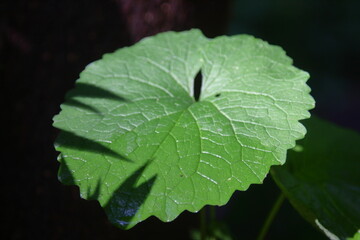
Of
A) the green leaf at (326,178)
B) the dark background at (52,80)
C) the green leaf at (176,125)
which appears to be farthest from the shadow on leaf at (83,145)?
the dark background at (52,80)

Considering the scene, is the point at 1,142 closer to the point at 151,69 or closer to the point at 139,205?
the point at 151,69

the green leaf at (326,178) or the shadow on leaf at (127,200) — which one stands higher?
the shadow on leaf at (127,200)

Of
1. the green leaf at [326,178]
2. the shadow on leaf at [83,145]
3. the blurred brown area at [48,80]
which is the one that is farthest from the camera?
the blurred brown area at [48,80]

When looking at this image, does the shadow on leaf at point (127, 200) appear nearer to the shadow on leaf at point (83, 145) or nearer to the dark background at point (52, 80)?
the shadow on leaf at point (83, 145)

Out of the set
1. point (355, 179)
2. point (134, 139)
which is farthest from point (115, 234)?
point (355, 179)

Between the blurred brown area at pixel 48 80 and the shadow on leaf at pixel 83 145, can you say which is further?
the blurred brown area at pixel 48 80

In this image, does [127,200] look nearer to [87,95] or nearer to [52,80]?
[87,95]

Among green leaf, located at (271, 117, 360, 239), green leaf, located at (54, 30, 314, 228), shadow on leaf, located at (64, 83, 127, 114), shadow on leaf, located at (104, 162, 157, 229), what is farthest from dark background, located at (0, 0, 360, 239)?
shadow on leaf, located at (104, 162, 157, 229)
